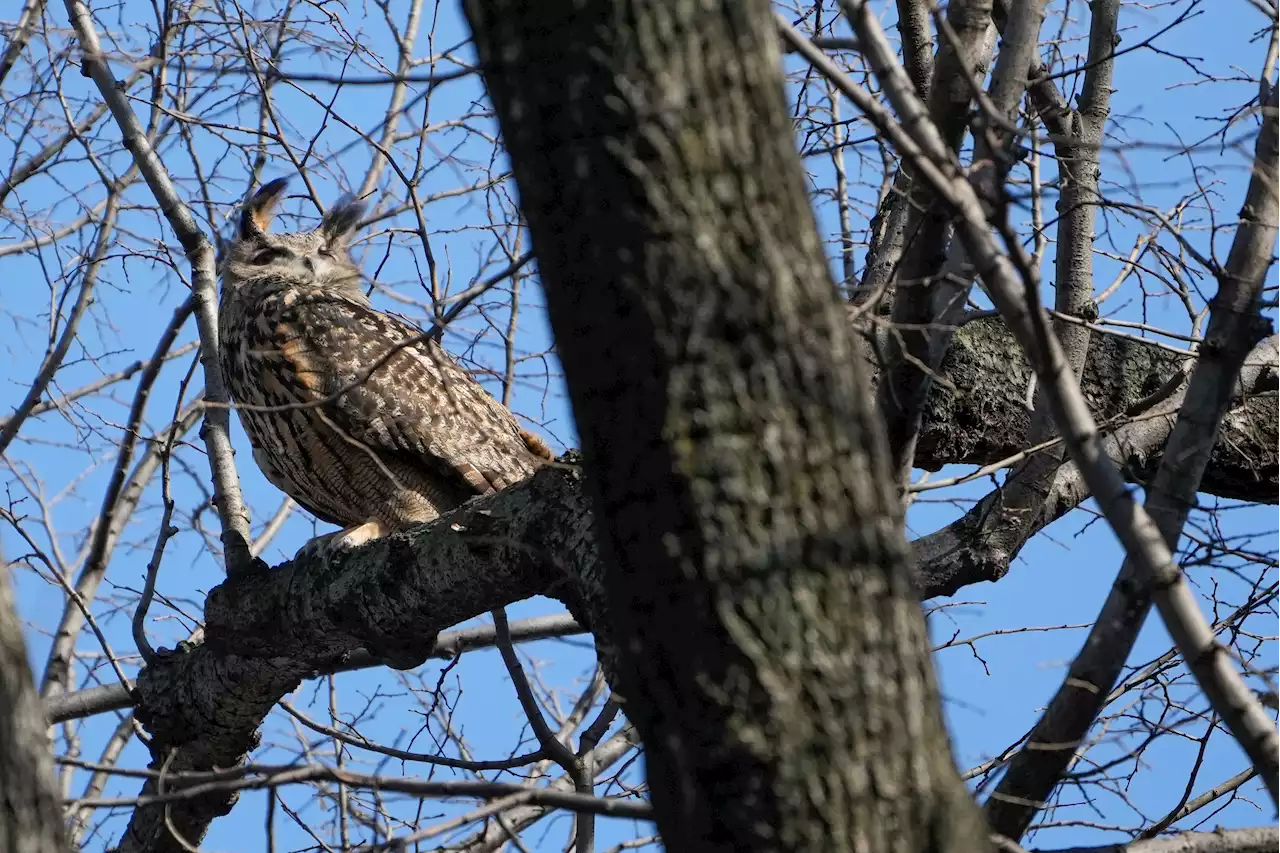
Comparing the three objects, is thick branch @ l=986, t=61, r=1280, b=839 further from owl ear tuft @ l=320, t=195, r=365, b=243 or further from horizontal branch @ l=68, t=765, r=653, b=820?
owl ear tuft @ l=320, t=195, r=365, b=243

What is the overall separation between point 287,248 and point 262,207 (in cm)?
48

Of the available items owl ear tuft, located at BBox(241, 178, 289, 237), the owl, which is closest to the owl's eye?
owl ear tuft, located at BBox(241, 178, 289, 237)

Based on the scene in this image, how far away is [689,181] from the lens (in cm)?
167

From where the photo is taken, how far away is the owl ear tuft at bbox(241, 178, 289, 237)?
596 cm

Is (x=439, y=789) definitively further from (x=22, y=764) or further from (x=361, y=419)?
(x=361, y=419)

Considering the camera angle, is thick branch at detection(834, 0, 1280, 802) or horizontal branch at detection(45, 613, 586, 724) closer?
thick branch at detection(834, 0, 1280, 802)

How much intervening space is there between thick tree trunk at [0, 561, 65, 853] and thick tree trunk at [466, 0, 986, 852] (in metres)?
0.81

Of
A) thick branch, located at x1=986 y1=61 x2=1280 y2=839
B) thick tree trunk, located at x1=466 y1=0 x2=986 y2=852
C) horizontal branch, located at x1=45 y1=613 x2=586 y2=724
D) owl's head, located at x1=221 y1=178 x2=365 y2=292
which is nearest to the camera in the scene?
thick tree trunk, located at x1=466 y1=0 x2=986 y2=852

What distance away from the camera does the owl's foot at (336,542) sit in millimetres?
3990

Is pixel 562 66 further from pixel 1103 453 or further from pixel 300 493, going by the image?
pixel 300 493

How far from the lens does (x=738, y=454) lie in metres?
1.67

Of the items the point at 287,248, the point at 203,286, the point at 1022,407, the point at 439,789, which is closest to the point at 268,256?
the point at 287,248

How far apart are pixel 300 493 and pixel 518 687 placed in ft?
6.18

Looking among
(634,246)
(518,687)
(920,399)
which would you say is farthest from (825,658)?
(518,687)
